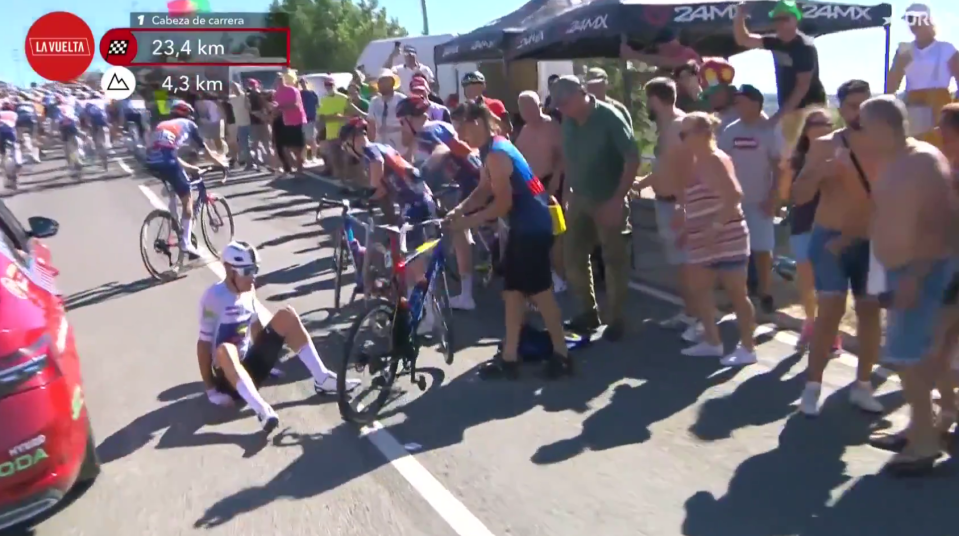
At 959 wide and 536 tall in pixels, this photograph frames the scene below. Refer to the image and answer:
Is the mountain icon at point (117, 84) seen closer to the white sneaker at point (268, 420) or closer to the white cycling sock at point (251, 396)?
the white cycling sock at point (251, 396)

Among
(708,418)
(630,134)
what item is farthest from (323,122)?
(708,418)

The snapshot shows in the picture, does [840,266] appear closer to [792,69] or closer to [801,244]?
[801,244]

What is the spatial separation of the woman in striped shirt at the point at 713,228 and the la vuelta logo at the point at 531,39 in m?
5.89

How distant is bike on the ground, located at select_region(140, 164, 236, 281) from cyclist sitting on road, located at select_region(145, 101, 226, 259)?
85mm

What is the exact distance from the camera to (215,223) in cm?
1147

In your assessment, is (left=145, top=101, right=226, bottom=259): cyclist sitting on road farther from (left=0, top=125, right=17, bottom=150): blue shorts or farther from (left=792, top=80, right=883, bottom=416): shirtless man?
(left=0, top=125, right=17, bottom=150): blue shorts

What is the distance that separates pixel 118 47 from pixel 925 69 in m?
28.6

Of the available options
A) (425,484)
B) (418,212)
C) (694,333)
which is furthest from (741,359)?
(418,212)

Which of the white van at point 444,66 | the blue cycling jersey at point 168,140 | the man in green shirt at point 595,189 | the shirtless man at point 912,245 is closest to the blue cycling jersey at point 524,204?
the man in green shirt at point 595,189

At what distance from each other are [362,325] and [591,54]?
893 cm

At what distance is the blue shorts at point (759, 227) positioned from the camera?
7.20 meters

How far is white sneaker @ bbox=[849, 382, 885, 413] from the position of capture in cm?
546
